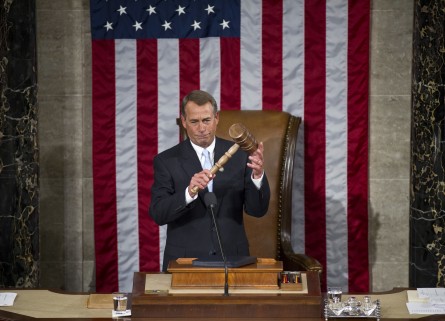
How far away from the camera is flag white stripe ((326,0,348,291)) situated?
6.77 m

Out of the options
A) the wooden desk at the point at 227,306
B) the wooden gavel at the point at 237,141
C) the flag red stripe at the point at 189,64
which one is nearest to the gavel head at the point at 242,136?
the wooden gavel at the point at 237,141

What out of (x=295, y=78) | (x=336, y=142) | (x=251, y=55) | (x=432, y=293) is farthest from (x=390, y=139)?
(x=432, y=293)

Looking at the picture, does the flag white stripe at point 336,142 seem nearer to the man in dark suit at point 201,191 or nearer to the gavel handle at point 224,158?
the man in dark suit at point 201,191

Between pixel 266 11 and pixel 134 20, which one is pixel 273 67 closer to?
pixel 266 11

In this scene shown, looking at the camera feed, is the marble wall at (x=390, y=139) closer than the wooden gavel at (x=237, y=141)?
No

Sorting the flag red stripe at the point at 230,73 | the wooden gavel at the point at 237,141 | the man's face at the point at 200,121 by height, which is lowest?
the wooden gavel at the point at 237,141

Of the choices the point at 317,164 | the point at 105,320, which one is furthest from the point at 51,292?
the point at 317,164

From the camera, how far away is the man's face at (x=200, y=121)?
16.4 feet

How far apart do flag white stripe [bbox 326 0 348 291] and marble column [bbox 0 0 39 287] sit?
6.75 feet

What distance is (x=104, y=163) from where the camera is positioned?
6914mm

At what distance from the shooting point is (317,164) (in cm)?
688

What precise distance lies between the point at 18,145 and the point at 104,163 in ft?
2.21

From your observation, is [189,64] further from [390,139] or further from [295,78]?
[390,139]

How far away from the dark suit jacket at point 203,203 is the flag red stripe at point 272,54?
5.21 ft
